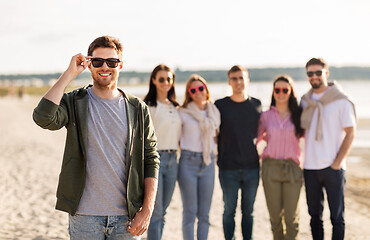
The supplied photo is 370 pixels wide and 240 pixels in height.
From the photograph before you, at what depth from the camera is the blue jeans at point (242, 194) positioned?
15.6 ft

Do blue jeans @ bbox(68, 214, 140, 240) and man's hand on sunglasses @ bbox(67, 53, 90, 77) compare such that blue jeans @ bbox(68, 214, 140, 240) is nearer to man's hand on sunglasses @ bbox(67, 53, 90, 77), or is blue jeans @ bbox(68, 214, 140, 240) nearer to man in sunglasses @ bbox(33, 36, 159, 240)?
man in sunglasses @ bbox(33, 36, 159, 240)

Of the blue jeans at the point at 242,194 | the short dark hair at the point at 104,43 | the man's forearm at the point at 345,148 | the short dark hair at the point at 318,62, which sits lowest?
the blue jeans at the point at 242,194

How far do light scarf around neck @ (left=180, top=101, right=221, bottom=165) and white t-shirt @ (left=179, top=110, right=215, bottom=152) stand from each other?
48 mm

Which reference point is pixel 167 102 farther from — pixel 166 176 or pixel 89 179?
pixel 89 179

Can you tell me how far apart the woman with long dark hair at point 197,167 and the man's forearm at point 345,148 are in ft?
4.63

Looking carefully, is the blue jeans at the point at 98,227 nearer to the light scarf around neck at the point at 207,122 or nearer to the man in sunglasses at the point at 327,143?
the light scarf around neck at the point at 207,122

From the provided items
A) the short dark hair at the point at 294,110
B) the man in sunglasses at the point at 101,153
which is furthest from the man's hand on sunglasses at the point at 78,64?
the short dark hair at the point at 294,110

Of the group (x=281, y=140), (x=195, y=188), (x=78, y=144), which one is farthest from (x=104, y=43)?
(x=281, y=140)

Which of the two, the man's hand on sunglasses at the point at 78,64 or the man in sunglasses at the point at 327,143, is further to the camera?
the man in sunglasses at the point at 327,143

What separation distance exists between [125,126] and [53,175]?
9312 millimetres

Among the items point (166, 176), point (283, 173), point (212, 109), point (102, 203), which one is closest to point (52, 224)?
point (166, 176)

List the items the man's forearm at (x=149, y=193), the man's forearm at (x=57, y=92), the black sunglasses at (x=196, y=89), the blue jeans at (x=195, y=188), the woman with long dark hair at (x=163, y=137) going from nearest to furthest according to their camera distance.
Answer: the man's forearm at (x=57, y=92) → the man's forearm at (x=149, y=193) → the woman with long dark hair at (x=163, y=137) → the blue jeans at (x=195, y=188) → the black sunglasses at (x=196, y=89)

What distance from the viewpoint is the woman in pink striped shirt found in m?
4.62

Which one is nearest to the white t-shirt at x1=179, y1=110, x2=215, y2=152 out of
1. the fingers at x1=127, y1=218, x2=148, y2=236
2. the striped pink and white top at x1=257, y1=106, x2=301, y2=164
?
the striped pink and white top at x1=257, y1=106, x2=301, y2=164
